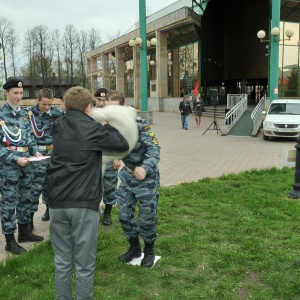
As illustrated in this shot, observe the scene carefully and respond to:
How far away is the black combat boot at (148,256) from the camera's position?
13.0 feet

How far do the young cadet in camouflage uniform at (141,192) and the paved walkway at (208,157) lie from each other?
1.43m

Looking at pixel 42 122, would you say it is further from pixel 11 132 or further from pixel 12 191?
pixel 12 191

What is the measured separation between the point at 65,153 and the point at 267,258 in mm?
2584

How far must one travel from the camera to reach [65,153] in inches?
107

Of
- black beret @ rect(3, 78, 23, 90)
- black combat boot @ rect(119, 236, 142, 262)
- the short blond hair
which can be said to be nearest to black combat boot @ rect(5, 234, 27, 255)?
black combat boot @ rect(119, 236, 142, 262)

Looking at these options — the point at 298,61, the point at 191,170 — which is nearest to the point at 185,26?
the point at 298,61

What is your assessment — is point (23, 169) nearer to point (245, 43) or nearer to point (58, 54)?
point (245, 43)

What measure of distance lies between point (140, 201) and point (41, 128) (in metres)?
2.17

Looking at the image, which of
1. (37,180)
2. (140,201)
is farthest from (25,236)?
(140,201)

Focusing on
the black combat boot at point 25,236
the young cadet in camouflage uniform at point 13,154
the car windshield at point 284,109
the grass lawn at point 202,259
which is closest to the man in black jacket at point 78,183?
the grass lawn at point 202,259

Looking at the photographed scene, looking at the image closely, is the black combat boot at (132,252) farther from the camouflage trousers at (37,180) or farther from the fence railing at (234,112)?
the fence railing at (234,112)

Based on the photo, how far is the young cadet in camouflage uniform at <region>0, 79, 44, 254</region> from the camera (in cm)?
430

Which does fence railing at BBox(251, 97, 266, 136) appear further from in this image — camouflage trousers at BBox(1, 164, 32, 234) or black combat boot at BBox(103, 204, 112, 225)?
camouflage trousers at BBox(1, 164, 32, 234)

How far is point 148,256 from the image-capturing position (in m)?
4.06
